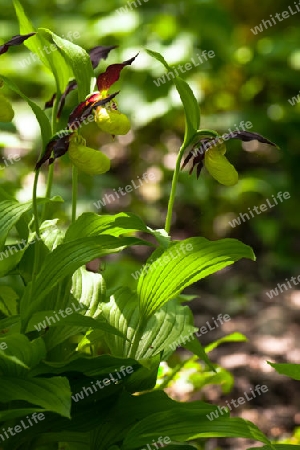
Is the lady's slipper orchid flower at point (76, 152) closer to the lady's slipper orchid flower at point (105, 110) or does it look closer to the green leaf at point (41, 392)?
the lady's slipper orchid flower at point (105, 110)

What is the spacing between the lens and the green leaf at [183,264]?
1.23m

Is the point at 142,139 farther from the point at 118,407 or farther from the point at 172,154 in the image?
the point at 118,407

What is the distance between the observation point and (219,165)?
4.08ft

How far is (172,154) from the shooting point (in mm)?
4160

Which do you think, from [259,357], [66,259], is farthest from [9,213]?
[259,357]

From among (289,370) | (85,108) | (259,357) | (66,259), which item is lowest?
(259,357)

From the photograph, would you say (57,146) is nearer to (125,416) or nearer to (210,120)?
(125,416)

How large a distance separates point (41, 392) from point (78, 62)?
22.9 inches

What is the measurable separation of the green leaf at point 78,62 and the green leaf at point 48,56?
73mm

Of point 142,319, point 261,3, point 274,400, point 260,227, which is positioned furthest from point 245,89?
point 142,319

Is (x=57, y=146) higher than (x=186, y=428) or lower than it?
higher

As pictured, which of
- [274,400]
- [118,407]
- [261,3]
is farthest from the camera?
[261,3]

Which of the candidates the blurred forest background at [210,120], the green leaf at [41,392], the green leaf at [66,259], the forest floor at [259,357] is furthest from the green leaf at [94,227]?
the blurred forest background at [210,120]

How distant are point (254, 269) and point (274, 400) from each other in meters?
1.10
